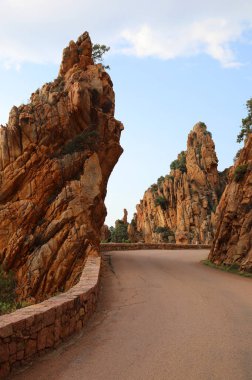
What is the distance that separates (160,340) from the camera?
7.18m

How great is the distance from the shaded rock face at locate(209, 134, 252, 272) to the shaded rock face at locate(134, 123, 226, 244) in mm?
37488

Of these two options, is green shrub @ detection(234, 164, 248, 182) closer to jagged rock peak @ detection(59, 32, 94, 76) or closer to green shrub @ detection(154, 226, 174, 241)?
jagged rock peak @ detection(59, 32, 94, 76)

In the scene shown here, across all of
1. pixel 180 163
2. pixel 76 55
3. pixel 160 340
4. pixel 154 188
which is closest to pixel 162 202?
pixel 154 188

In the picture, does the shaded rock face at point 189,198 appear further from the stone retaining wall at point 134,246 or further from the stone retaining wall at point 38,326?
the stone retaining wall at point 38,326

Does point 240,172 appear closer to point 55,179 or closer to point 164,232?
point 55,179

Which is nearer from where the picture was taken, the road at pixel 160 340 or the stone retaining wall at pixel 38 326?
the stone retaining wall at pixel 38 326

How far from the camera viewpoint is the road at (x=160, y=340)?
5.61 metres

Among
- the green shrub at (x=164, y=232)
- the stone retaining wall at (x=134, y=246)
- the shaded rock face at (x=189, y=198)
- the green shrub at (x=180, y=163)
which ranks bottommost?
the stone retaining wall at (x=134, y=246)

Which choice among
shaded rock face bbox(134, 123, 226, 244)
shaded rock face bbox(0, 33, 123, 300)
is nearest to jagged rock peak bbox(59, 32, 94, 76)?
shaded rock face bbox(0, 33, 123, 300)

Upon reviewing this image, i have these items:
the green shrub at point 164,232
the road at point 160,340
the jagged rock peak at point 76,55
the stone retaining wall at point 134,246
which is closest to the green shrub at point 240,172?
the road at point 160,340

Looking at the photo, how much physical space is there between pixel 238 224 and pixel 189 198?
4471 cm

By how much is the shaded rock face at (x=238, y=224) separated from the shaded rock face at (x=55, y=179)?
7.28 m

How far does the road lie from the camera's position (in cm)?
561

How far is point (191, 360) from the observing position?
6.04m
